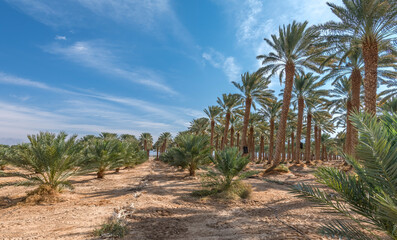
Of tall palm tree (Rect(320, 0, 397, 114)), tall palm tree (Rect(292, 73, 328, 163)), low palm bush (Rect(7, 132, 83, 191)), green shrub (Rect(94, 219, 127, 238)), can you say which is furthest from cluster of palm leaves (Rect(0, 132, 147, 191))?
tall palm tree (Rect(292, 73, 328, 163))

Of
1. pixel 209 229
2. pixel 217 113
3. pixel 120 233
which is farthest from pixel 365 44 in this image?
pixel 217 113

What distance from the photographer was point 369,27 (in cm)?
993

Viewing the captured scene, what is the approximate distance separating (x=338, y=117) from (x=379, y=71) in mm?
12709

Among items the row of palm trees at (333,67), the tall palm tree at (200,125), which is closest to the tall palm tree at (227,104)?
the row of palm trees at (333,67)

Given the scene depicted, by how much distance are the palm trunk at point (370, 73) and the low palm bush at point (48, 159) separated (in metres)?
13.2

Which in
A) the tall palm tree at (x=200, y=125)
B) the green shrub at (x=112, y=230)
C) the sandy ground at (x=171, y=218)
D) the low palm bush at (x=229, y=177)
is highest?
the tall palm tree at (x=200, y=125)

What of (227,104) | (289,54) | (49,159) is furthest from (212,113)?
(49,159)

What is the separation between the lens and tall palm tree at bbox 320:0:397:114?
9.45 m

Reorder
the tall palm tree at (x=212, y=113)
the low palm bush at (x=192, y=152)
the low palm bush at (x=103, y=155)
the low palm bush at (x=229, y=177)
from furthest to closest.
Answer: the tall palm tree at (x=212, y=113)
the low palm bush at (x=192, y=152)
the low palm bush at (x=103, y=155)
the low palm bush at (x=229, y=177)

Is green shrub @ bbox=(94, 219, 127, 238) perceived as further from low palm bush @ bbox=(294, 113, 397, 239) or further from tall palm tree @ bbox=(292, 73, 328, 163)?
tall palm tree @ bbox=(292, 73, 328, 163)

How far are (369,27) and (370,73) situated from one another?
2333mm

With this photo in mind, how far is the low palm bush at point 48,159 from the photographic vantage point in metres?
6.57

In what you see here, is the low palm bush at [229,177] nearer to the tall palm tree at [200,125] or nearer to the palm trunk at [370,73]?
the palm trunk at [370,73]

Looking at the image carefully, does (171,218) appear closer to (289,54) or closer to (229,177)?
(229,177)
